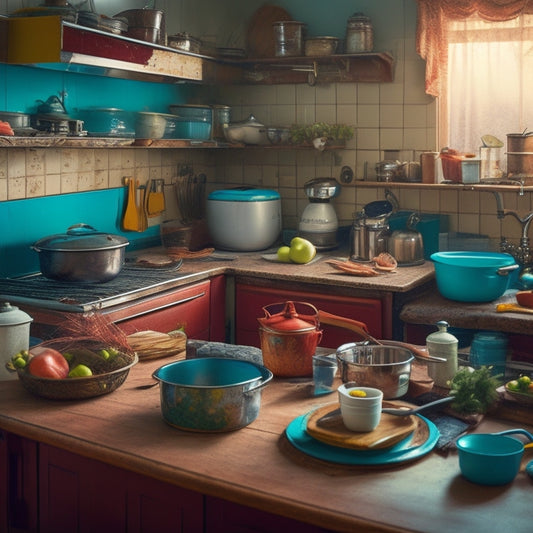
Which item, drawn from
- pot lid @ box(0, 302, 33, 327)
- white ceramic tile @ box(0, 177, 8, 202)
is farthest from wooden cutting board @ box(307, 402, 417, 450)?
white ceramic tile @ box(0, 177, 8, 202)

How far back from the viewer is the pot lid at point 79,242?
11.4 ft

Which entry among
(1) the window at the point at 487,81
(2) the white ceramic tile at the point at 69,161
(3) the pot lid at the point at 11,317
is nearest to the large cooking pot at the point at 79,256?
(2) the white ceramic tile at the point at 69,161

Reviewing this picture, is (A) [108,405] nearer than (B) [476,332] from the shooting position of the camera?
Yes

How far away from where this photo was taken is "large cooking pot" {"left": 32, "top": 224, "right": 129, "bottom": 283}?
3488 mm

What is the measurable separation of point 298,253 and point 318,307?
392 mm

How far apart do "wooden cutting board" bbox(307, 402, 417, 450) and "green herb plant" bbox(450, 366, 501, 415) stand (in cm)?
14

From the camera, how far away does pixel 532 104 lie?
4305mm

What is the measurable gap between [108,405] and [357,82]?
10.3 feet

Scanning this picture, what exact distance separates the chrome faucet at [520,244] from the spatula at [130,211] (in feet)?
6.29

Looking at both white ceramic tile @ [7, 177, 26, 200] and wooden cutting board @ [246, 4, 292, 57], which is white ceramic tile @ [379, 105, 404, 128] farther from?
white ceramic tile @ [7, 177, 26, 200]

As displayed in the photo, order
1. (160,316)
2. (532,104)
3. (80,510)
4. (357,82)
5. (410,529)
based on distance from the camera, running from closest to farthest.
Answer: (410,529) < (80,510) < (160,316) < (532,104) < (357,82)

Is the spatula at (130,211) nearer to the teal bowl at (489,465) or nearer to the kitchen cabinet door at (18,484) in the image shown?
the kitchen cabinet door at (18,484)

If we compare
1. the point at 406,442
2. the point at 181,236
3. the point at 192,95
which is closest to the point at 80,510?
the point at 406,442

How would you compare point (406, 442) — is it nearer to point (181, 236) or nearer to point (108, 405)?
point (108, 405)
